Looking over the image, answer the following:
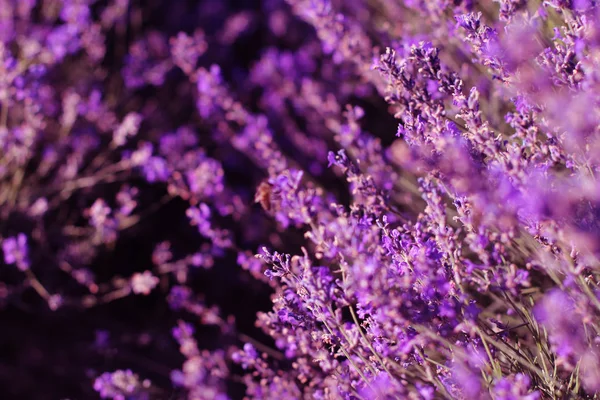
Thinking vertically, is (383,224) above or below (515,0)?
below

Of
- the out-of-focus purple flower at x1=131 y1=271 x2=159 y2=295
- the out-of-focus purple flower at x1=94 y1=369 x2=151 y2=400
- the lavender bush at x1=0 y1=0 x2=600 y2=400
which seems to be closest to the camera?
the lavender bush at x1=0 y1=0 x2=600 y2=400

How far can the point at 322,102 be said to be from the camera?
2.89 metres

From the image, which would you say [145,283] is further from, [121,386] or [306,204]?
[306,204]

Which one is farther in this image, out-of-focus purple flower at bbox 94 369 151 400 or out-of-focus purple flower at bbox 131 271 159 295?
out-of-focus purple flower at bbox 131 271 159 295

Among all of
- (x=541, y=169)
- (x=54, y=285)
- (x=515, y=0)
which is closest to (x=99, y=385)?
(x=54, y=285)

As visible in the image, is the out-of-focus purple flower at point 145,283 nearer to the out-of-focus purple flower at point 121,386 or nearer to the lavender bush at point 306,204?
the lavender bush at point 306,204

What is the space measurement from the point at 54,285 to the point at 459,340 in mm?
2180

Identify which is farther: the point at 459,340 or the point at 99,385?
the point at 99,385

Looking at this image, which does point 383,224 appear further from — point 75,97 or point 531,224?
point 75,97

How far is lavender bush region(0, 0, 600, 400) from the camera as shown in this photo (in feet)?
3.83

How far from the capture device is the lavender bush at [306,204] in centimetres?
117

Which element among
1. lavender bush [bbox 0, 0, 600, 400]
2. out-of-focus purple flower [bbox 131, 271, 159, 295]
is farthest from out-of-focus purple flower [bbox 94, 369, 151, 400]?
out-of-focus purple flower [bbox 131, 271, 159, 295]

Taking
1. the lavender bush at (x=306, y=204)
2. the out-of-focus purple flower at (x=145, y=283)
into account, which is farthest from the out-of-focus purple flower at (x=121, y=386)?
the out-of-focus purple flower at (x=145, y=283)

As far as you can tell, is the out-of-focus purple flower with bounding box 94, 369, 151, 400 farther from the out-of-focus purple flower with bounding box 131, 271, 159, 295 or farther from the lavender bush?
the out-of-focus purple flower with bounding box 131, 271, 159, 295
